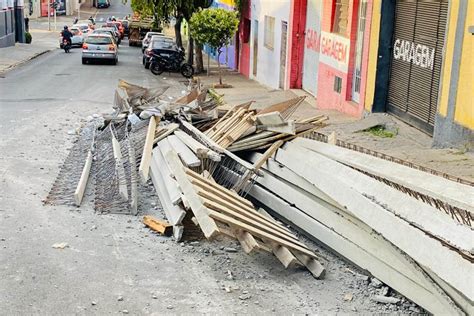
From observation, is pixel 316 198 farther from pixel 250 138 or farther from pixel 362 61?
pixel 362 61

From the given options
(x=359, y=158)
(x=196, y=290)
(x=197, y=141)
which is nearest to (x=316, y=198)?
(x=359, y=158)

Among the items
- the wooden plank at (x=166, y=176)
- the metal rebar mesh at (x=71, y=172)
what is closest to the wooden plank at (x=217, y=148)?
the wooden plank at (x=166, y=176)

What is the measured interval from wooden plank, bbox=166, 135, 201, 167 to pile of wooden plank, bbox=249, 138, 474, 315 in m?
0.97

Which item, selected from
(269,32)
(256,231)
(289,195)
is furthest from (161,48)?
(256,231)

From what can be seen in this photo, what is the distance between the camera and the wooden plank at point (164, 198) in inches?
332

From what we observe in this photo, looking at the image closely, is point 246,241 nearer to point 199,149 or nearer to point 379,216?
point 379,216

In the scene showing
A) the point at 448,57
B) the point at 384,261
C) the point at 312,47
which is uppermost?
the point at 448,57

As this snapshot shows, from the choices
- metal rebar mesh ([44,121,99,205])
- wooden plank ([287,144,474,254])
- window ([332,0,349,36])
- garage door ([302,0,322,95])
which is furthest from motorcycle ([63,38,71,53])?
wooden plank ([287,144,474,254])

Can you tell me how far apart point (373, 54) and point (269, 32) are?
11.9 m

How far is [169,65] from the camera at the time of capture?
30359mm

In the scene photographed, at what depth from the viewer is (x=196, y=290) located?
23.2 ft

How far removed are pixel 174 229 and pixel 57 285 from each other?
6.18 feet

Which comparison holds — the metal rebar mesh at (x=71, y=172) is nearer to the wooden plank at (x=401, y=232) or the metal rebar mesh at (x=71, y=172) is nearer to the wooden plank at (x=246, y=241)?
the wooden plank at (x=246, y=241)

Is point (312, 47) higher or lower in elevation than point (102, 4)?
higher
